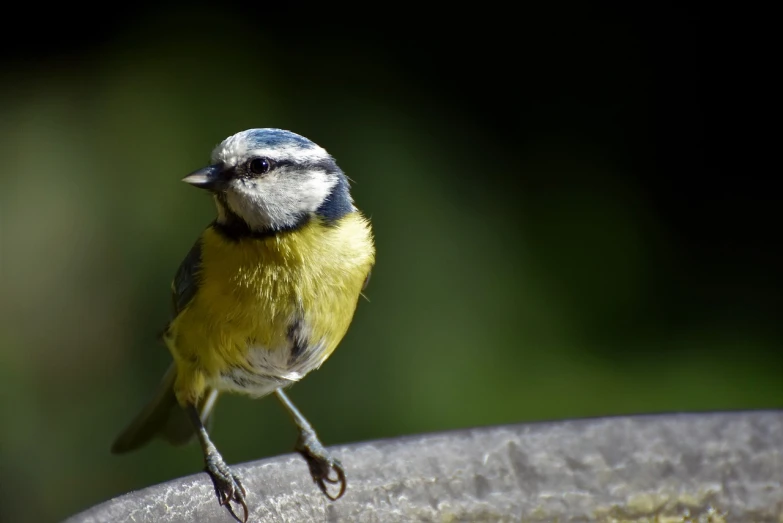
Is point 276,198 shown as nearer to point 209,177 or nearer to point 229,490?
point 209,177

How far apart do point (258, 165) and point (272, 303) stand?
0.26 metres

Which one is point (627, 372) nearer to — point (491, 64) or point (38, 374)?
point (491, 64)

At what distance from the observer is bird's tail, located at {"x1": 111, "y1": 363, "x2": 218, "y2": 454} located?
2625 millimetres

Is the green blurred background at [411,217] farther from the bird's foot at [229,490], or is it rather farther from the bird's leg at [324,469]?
the bird's foot at [229,490]

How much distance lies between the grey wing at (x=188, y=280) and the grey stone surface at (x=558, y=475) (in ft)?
1.45

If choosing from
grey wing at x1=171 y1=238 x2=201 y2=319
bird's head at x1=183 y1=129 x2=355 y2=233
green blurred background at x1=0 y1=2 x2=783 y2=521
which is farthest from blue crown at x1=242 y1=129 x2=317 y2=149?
green blurred background at x1=0 y1=2 x2=783 y2=521

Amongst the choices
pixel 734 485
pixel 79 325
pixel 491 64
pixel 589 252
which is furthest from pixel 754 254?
pixel 79 325

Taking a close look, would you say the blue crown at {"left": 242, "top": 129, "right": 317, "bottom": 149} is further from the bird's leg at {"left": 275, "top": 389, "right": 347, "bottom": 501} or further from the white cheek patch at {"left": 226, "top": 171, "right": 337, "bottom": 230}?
the bird's leg at {"left": 275, "top": 389, "right": 347, "bottom": 501}

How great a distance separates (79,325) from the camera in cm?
401

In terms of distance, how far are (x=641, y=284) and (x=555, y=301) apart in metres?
0.32

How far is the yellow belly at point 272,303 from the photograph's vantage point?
2104 mm

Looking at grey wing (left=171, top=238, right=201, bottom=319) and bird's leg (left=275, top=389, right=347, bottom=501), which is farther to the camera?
grey wing (left=171, top=238, right=201, bottom=319)

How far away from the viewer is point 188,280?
7.38ft

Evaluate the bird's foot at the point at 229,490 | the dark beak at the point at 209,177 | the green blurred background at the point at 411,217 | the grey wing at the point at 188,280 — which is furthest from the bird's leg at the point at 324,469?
the green blurred background at the point at 411,217
